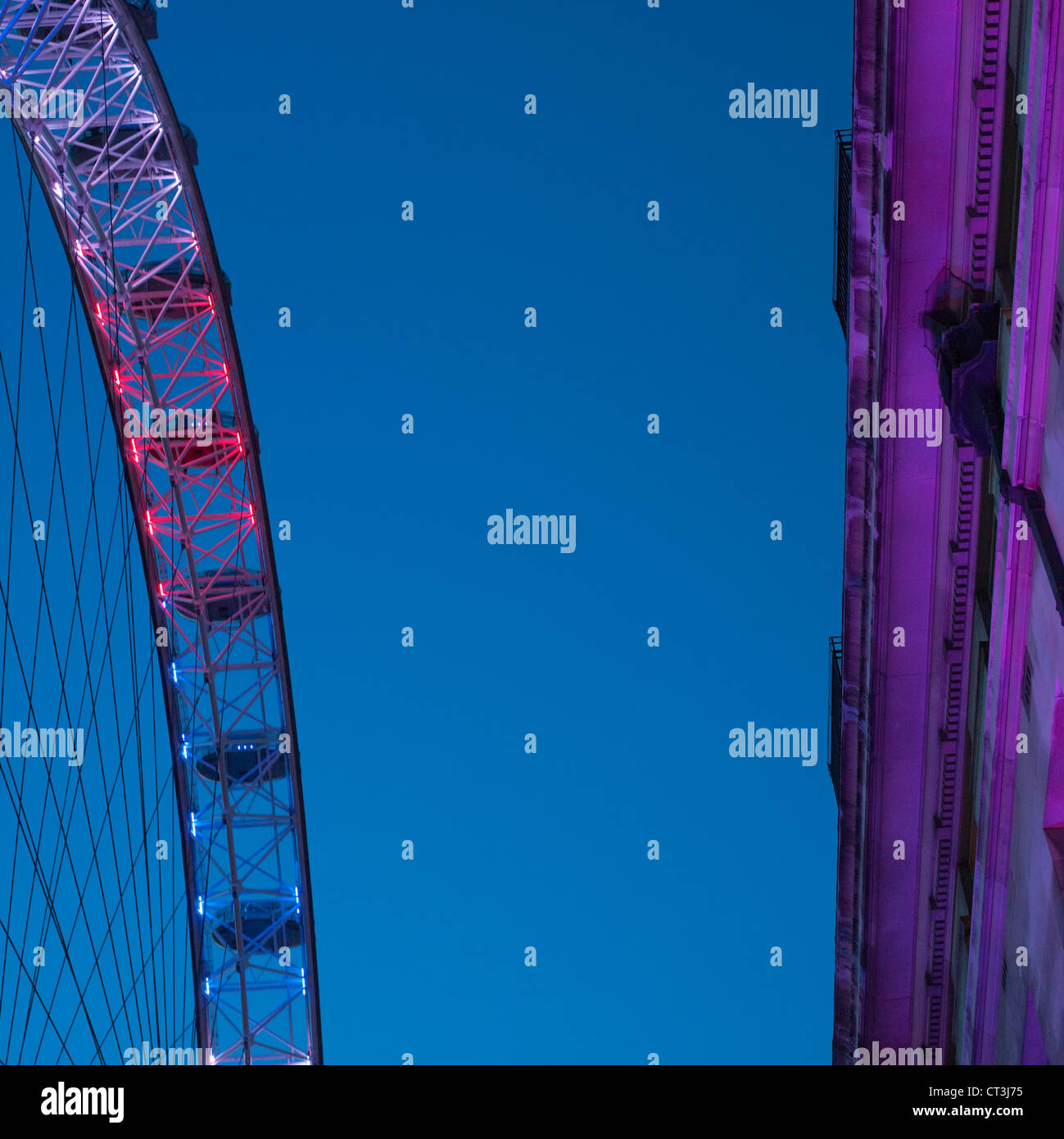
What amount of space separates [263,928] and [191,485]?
8824 mm

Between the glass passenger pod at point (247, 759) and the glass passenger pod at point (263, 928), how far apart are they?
2585 mm

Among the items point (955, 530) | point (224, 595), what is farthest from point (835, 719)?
point (224, 595)

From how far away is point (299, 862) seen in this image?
108ft

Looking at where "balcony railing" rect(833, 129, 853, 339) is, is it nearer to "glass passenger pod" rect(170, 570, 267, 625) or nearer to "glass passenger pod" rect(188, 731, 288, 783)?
"glass passenger pod" rect(170, 570, 267, 625)

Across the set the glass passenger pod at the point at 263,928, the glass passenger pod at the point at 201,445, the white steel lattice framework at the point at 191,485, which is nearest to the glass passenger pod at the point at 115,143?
the white steel lattice framework at the point at 191,485

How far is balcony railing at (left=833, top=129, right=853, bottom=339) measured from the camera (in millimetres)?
21250

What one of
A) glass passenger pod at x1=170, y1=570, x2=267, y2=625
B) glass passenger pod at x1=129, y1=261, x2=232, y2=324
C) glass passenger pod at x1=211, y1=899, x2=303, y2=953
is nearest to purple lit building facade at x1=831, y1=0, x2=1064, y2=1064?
glass passenger pod at x1=170, y1=570, x2=267, y2=625

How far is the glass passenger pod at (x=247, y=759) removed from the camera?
32.4 m

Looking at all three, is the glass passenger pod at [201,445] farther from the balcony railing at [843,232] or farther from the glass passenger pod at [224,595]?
the balcony railing at [843,232]

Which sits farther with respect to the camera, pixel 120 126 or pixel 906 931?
pixel 120 126

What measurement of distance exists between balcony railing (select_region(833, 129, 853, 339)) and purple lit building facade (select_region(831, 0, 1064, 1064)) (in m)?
0.06
